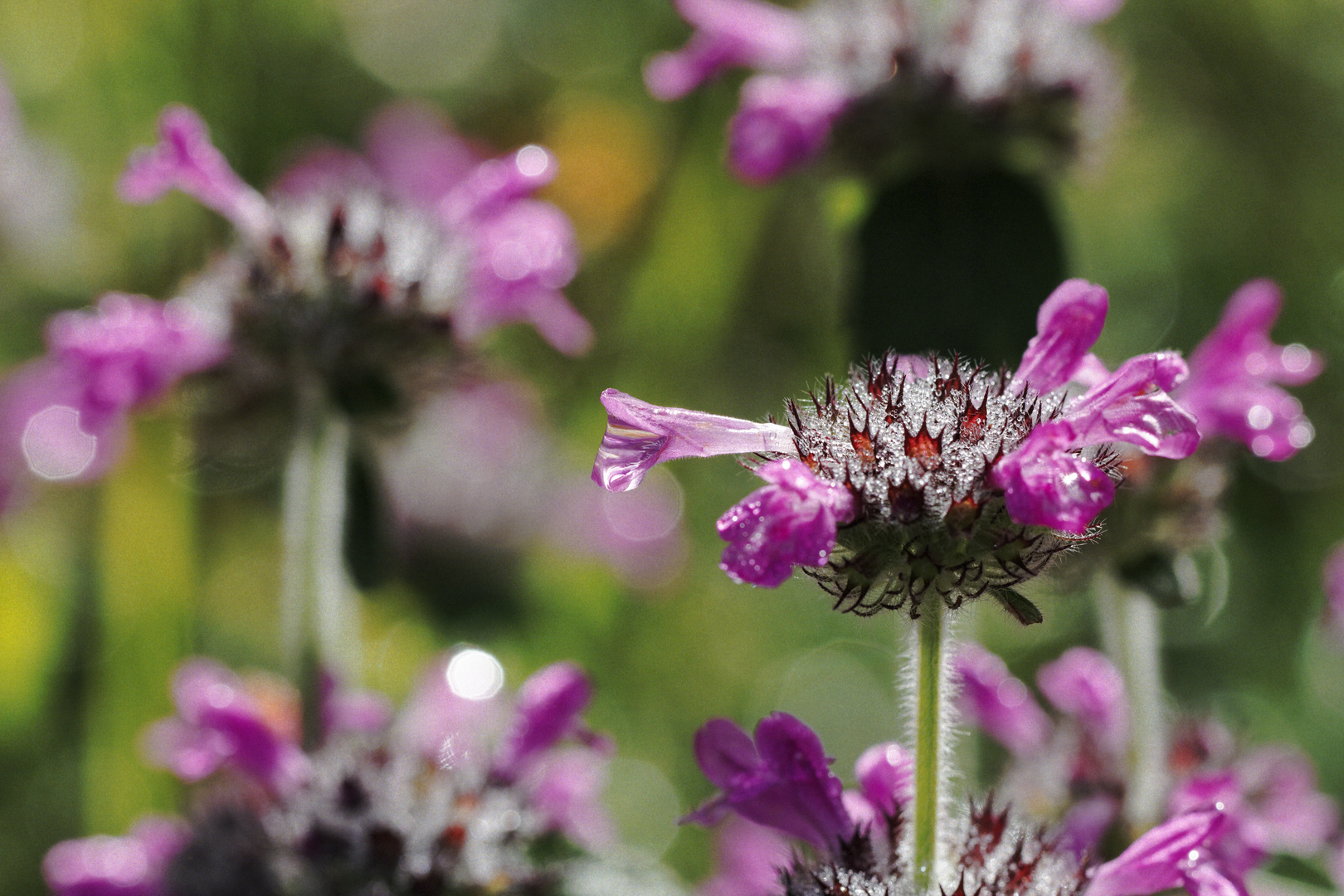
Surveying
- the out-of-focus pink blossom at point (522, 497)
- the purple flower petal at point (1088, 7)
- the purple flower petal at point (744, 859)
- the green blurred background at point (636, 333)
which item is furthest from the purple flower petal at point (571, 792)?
the out-of-focus pink blossom at point (522, 497)

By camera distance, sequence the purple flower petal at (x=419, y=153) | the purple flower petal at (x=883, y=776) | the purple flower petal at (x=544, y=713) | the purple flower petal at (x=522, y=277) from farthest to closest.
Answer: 1. the purple flower petal at (x=419, y=153)
2. the purple flower petal at (x=522, y=277)
3. the purple flower petal at (x=544, y=713)
4. the purple flower petal at (x=883, y=776)

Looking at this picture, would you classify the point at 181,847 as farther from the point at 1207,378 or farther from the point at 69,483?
the point at 69,483

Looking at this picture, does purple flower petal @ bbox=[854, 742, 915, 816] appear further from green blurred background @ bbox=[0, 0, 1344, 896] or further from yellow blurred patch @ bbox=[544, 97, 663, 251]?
yellow blurred patch @ bbox=[544, 97, 663, 251]

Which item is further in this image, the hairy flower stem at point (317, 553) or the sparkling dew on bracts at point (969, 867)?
the hairy flower stem at point (317, 553)

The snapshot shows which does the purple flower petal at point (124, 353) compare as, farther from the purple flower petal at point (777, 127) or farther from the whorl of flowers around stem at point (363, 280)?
the purple flower petal at point (777, 127)

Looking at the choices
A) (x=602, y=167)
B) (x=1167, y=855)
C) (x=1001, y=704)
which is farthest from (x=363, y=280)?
(x=602, y=167)

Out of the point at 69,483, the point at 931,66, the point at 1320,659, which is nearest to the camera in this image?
the point at 931,66

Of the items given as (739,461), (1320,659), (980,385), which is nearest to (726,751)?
(739,461)

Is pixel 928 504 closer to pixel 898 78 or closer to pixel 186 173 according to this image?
pixel 898 78
